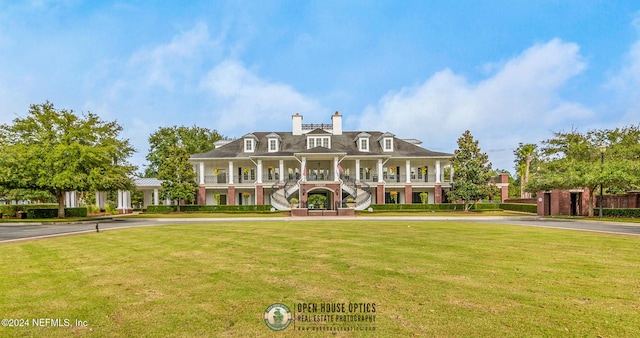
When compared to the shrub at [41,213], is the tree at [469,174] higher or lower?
higher

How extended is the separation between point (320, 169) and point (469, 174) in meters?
17.5

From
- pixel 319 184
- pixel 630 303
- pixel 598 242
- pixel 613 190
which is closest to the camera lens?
pixel 630 303

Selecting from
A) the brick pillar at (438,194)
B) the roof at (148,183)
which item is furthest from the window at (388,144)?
the roof at (148,183)

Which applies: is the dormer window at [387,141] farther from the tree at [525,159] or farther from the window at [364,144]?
the tree at [525,159]

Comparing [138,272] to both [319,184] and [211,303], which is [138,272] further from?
[319,184]

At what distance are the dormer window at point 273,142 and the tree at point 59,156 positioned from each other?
1617cm

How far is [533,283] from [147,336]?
653cm

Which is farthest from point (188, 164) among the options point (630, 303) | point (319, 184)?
point (630, 303)

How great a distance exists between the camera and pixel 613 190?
1209 inches


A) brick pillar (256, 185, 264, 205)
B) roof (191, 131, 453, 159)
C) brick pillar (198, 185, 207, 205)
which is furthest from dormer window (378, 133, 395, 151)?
brick pillar (198, 185, 207, 205)

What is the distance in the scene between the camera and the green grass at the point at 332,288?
4512mm

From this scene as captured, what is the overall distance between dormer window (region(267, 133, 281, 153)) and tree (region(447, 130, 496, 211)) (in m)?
21.8

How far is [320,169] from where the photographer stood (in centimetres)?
4375

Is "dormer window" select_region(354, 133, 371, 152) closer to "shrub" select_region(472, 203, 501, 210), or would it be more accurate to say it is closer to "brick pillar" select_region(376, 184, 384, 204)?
"brick pillar" select_region(376, 184, 384, 204)
